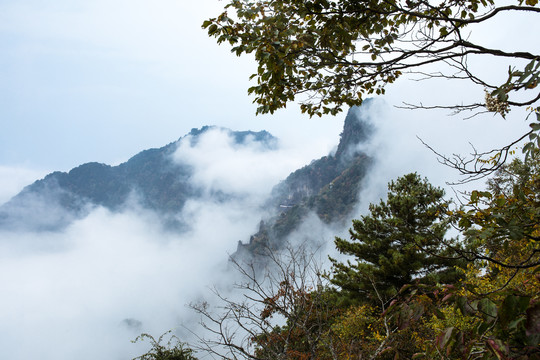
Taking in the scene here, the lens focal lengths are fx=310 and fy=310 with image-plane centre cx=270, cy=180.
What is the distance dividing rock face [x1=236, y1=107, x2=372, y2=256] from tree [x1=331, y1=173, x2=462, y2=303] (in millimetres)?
102344

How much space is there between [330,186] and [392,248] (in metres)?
133

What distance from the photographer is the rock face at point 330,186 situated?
13700cm

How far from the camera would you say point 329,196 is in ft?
468

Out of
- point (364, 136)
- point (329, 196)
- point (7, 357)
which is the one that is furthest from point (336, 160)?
point (7, 357)

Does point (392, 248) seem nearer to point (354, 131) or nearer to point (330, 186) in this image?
point (330, 186)

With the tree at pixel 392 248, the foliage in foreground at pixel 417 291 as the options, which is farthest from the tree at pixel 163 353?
the tree at pixel 392 248

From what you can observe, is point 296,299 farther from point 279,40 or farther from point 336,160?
point 336,160

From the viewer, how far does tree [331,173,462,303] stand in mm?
13750

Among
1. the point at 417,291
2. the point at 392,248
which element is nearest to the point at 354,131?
the point at 392,248

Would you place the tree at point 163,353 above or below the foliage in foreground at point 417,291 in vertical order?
above

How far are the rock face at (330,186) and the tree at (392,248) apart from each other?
336ft

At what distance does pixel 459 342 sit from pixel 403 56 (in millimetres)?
2338

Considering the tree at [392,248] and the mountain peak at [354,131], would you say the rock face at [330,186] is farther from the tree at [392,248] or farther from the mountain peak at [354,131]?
the tree at [392,248]

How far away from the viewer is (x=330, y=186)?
146375 millimetres
